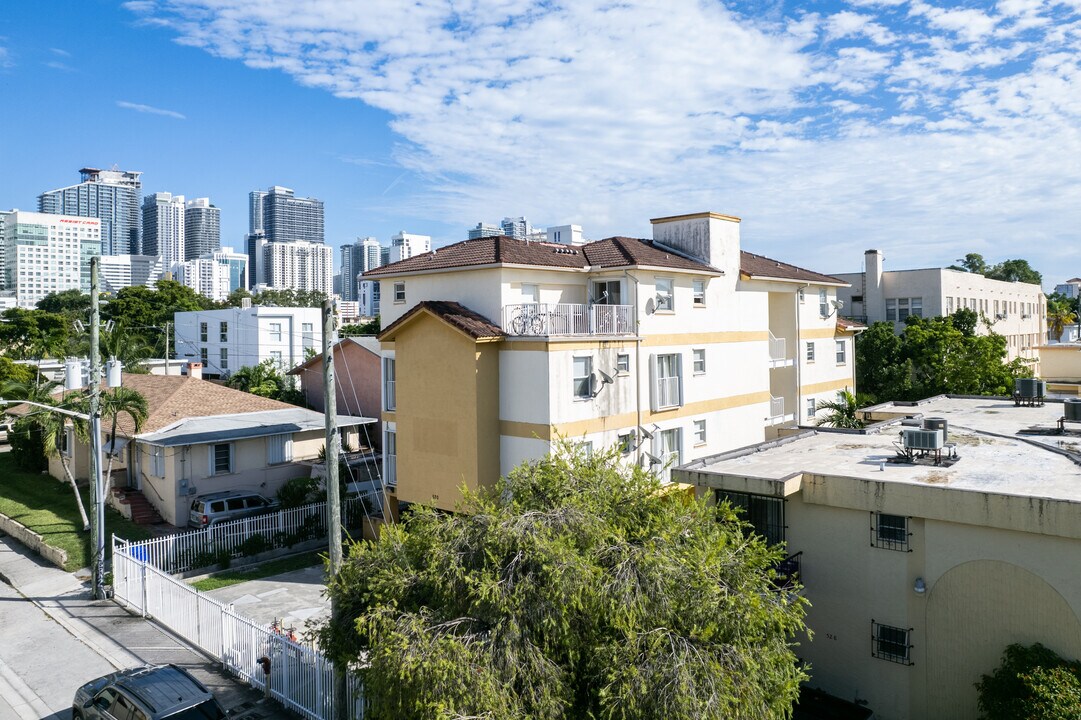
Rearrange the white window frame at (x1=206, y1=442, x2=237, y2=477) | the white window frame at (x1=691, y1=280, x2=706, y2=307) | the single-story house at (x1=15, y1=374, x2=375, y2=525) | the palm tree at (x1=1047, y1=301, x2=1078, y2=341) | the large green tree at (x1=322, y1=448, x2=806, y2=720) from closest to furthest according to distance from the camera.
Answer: the large green tree at (x1=322, y1=448, x2=806, y2=720), the white window frame at (x1=691, y1=280, x2=706, y2=307), the single-story house at (x1=15, y1=374, x2=375, y2=525), the white window frame at (x1=206, y1=442, x2=237, y2=477), the palm tree at (x1=1047, y1=301, x2=1078, y2=341)

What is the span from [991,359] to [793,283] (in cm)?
1182

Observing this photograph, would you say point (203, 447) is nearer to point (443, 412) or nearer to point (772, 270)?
point (443, 412)

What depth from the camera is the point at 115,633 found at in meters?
19.0

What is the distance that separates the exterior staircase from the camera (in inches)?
1117

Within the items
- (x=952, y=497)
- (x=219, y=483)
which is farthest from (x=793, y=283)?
(x=219, y=483)

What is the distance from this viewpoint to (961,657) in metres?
13.6

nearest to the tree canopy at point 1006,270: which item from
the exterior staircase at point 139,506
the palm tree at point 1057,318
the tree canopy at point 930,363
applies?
the palm tree at point 1057,318

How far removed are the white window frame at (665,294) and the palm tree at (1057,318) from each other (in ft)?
232

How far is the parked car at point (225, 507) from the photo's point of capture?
86.5 ft

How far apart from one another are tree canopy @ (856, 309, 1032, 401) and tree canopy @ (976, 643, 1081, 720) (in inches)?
989

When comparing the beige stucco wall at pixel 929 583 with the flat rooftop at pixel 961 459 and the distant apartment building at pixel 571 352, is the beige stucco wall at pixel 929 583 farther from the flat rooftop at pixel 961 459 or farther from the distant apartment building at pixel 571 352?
the distant apartment building at pixel 571 352

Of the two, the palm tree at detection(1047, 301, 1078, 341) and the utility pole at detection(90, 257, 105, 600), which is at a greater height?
the palm tree at detection(1047, 301, 1078, 341)

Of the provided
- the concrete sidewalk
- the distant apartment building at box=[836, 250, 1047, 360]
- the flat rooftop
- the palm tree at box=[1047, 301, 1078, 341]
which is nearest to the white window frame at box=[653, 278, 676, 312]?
the flat rooftop

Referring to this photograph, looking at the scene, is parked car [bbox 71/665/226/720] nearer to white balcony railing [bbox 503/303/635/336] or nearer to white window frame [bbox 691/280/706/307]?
white balcony railing [bbox 503/303/635/336]
